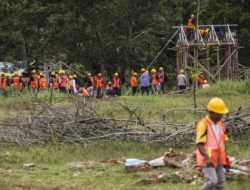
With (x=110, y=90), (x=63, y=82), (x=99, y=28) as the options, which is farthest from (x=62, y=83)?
(x=99, y=28)

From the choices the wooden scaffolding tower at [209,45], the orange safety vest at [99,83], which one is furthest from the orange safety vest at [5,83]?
the wooden scaffolding tower at [209,45]

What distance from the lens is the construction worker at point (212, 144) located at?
26.2 feet

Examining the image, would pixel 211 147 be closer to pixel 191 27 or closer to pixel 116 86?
pixel 116 86

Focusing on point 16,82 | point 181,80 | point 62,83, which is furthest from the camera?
point 16,82

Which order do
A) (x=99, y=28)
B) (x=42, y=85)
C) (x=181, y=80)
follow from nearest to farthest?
(x=181, y=80) → (x=42, y=85) → (x=99, y=28)

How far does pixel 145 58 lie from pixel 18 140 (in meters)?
31.2

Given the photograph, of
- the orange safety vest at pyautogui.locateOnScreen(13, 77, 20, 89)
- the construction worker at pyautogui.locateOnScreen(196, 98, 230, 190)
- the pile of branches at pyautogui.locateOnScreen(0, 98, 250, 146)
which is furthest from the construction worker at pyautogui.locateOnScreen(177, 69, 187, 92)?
the construction worker at pyautogui.locateOnScreen(196, 98, 230, 190)

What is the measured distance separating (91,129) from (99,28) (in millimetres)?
28657

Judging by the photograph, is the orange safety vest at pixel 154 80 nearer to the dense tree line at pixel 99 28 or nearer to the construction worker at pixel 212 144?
the dense tree line at pixel 99 28

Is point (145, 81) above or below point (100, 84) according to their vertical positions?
above

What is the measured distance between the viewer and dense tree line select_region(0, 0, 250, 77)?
41219mm

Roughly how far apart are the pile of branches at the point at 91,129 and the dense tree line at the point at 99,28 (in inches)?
992

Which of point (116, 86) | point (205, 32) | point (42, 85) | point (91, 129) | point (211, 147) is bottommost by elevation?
point (91, 129)

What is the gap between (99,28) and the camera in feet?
143
